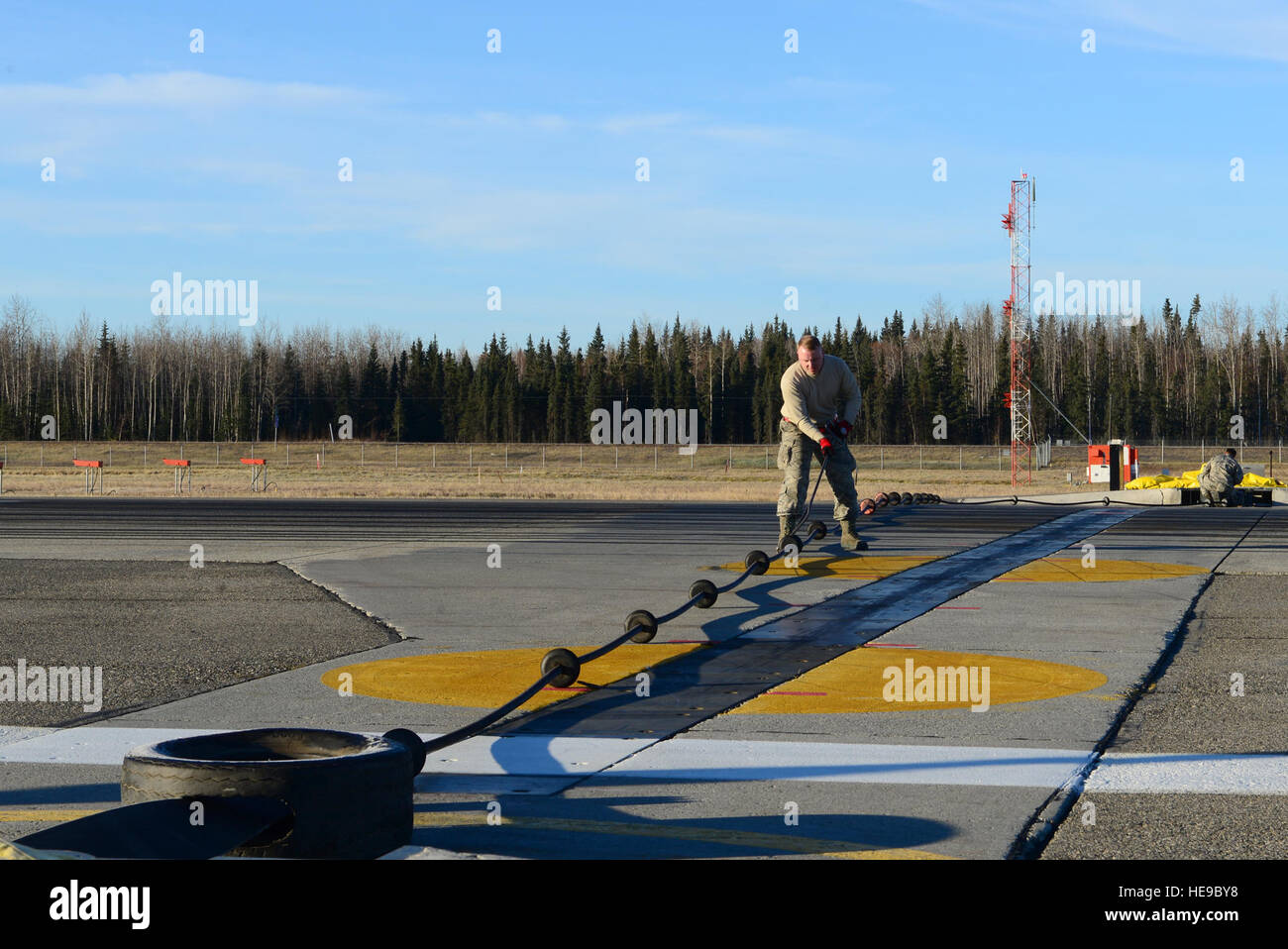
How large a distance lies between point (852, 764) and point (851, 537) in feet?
31.6

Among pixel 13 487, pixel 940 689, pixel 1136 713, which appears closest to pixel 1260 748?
pixel 1136 713

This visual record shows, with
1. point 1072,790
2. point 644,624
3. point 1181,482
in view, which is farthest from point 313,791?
point 1181,482

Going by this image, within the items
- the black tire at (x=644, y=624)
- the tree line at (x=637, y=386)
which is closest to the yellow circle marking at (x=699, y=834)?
the black tire at (x=644, y=624)

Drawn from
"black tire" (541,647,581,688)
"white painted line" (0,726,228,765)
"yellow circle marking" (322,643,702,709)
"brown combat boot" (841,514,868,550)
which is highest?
"brown combat boot" (841,514,868,550)

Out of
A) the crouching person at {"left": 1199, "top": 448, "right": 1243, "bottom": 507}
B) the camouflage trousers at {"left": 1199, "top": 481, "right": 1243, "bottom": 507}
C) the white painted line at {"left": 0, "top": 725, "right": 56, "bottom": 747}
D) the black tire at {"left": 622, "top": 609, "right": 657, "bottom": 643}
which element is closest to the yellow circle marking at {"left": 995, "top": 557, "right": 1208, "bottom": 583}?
the black tire at {"left": 622, "top": 609, "right": 657, "bottom": 643}

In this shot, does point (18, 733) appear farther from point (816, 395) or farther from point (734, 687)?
point (816, 395)

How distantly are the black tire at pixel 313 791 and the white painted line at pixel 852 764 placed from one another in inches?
45.0

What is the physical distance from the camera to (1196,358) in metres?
146

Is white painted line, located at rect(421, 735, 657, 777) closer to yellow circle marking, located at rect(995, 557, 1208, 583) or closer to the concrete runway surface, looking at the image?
the concrete runway surface

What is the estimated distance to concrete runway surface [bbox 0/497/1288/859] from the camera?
15.0 feet

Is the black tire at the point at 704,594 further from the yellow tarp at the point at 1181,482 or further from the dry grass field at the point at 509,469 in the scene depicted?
the dry grass field at the point at 509,469

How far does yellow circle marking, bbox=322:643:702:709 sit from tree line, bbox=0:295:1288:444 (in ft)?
401
